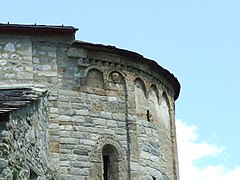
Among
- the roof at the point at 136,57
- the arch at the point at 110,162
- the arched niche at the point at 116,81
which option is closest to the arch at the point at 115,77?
the arched niche at the point at 116,81

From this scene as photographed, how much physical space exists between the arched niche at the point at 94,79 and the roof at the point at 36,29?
101 cm

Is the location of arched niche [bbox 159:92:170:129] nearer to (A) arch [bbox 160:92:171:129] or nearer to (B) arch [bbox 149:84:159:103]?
(A) arch [bbox 160:92:171:129]

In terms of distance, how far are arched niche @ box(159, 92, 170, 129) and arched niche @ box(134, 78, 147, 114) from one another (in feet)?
2.67

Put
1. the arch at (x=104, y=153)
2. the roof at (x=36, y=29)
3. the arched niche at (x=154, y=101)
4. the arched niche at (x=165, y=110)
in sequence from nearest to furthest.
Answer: the arch at (x=104, y=153), the roof at (x=36, y=29), the arched niche at (x=154, y=101), the arched niche at (x=165, y=110)

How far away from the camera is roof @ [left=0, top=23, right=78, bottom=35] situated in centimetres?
1550

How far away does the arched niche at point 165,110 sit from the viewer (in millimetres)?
17312

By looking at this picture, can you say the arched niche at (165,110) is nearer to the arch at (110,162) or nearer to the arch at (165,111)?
the arch at (165,111)

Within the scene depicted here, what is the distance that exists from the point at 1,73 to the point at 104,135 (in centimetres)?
267

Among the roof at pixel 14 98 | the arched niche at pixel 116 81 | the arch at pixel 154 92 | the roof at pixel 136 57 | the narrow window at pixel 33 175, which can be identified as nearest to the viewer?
the roof at pixel 14 98

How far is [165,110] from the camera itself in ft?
57.7

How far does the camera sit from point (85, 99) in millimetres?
15672

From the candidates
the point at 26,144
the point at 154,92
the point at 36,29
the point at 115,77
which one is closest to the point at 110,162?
the point at 115,77

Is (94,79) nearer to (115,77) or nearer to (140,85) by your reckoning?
(115,77)

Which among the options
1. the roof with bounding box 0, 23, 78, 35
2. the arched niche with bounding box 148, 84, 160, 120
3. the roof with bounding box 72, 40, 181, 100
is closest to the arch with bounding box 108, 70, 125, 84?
the roof with bounding box 72, 40, 181, 100
